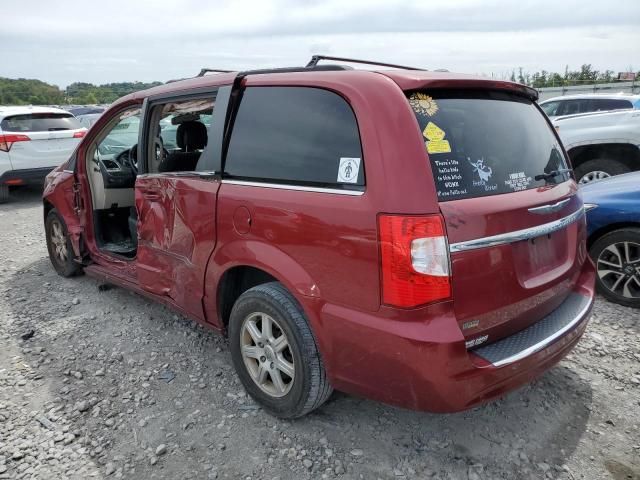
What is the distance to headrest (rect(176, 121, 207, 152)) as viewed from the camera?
3.89 m

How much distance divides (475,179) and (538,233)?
1.44 ft

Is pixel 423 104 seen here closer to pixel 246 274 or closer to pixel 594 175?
pixel 246 274

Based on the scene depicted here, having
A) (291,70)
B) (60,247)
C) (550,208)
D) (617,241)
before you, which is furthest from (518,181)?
(60,247)

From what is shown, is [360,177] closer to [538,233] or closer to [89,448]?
[538,233]

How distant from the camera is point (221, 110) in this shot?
288 centimetres

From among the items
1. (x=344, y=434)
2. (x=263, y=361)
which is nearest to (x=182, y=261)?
(x=263, y=361)

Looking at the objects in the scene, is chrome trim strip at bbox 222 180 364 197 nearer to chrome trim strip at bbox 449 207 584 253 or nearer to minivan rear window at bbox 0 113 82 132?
chrome trim strip at bbox 449 207 584 253

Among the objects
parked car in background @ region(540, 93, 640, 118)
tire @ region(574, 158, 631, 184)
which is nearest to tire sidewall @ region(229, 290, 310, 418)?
tire @ region(574, 158, 631, 184)

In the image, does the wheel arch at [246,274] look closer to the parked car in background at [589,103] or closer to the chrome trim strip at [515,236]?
the chrome trim strip at [515,236]

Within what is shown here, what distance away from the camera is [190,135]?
3.95 metres

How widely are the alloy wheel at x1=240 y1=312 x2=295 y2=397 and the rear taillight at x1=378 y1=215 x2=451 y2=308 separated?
2.53 ft

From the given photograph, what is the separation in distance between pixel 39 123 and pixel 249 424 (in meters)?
8.73

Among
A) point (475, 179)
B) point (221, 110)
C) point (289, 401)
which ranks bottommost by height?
point (289, 401)

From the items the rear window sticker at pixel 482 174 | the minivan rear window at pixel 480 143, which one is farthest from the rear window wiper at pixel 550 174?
the rear window sticker at pixel 482 174
